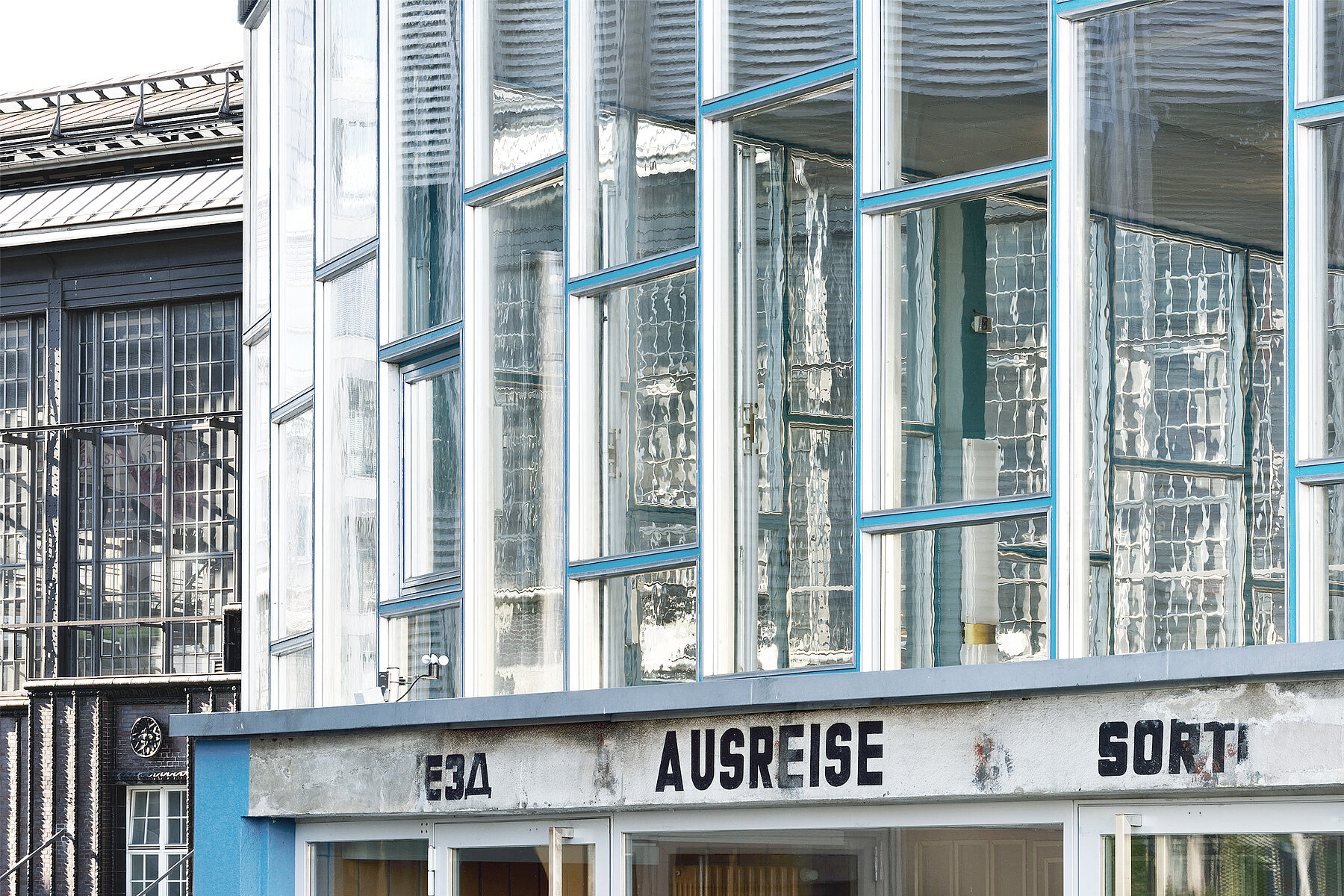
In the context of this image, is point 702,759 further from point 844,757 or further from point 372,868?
point 372,868

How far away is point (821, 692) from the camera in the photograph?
307 inches

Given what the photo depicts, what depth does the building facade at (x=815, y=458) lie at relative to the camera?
7.07 m

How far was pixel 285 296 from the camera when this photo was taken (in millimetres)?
12250

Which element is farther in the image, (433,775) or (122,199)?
(122,199)

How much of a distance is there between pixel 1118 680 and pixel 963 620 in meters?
1.54

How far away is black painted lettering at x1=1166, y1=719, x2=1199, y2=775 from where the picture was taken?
6.72 meters

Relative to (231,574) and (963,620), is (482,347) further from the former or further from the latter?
(231,574)

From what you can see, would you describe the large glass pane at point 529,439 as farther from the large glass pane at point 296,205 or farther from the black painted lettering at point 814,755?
the large glass pane at point 296,205

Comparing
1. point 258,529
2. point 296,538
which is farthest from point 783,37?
point 258,529

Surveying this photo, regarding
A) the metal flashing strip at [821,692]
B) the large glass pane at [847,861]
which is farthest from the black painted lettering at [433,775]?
the large glass pane at [847,861]

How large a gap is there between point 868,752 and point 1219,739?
60.6 inches

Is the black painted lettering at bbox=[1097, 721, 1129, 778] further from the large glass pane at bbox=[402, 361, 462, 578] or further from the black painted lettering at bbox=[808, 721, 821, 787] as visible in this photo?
the large glass pane at bbox=[402, 361, 462, 578]

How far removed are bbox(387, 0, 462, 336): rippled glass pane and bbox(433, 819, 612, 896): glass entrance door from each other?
2.61 m

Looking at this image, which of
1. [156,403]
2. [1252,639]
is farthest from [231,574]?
[1252,639]
